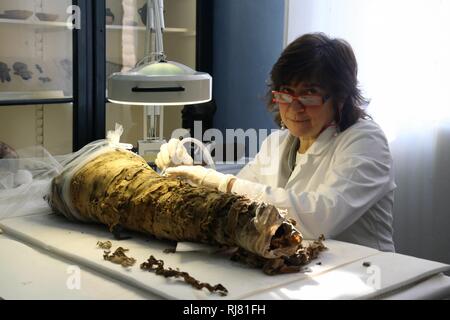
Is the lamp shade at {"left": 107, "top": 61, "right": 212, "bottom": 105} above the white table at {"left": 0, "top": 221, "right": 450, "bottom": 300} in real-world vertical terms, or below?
above

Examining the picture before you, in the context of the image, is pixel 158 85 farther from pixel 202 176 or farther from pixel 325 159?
pixel 325 159

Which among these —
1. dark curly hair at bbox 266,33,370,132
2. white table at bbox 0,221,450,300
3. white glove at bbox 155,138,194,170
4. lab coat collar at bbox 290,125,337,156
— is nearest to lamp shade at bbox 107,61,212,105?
white glove at bbox 155,138,194,170

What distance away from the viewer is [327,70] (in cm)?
180

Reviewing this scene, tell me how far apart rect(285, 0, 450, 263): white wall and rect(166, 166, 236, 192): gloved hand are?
101 centimetres

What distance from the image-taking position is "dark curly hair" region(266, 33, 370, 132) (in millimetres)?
1795

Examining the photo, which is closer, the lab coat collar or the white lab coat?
the white lab coat

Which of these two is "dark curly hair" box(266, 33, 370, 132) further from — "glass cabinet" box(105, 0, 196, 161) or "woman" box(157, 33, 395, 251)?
"glass cabinet" box(105, 0, 196, 161)

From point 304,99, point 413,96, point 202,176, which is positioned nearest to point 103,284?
point 202,176

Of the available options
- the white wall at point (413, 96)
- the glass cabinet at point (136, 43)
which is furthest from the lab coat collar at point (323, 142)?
the glass cabinet at point (136, 43)

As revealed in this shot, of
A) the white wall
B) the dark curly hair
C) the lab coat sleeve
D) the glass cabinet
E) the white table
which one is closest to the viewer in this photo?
the white table

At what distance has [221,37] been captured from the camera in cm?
327

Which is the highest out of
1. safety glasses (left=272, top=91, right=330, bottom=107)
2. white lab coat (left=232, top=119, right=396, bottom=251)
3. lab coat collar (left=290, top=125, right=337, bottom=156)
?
safety glasses (left=272, top=91, right=330, bottom=107)

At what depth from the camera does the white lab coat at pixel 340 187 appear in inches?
61.1

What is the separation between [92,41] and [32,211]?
120 centimetres
